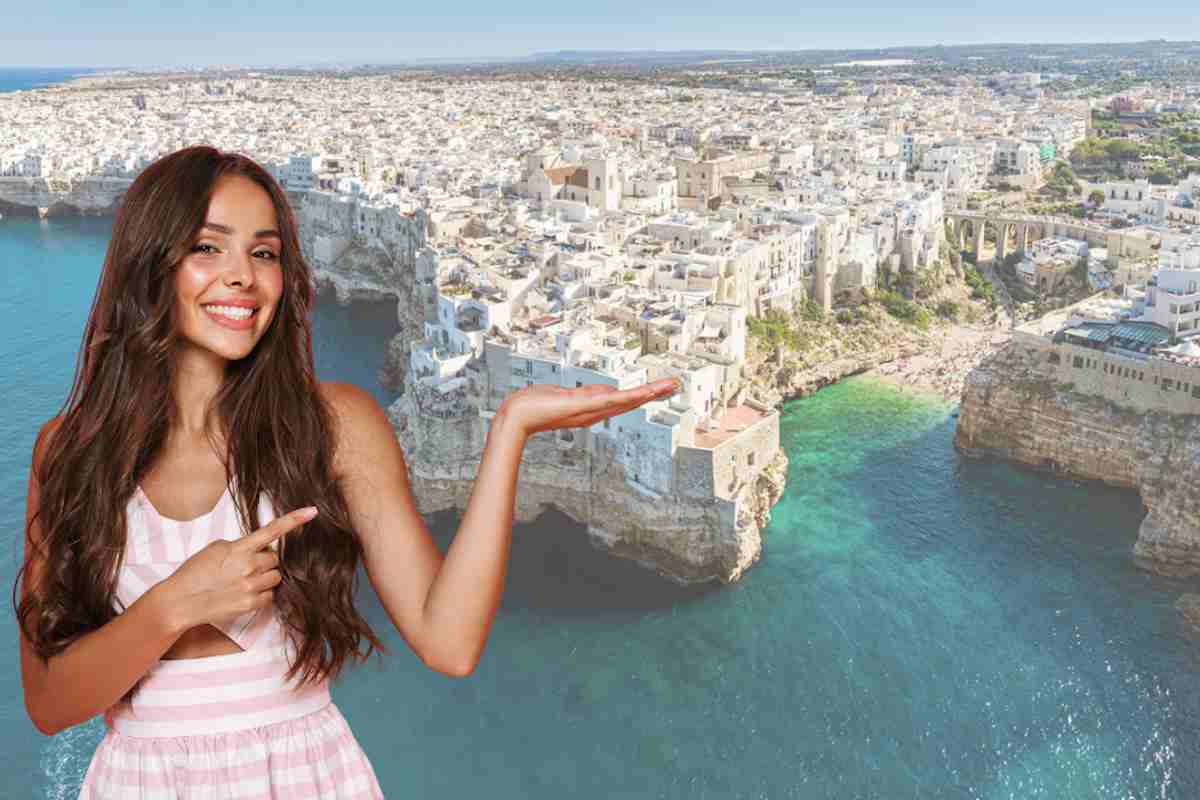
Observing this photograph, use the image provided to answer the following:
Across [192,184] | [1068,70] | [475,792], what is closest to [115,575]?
[192,184]

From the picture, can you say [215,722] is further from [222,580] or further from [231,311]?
[231,311]

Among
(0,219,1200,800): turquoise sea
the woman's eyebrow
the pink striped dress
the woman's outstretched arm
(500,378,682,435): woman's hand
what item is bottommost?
(0,219,1200,800): turquoise sea

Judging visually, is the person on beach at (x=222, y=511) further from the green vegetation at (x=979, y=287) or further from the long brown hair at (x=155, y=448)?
the green vegetation at (x=979, y=287)

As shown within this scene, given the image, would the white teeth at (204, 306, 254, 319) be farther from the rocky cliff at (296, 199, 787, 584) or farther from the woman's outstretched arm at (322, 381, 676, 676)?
the rocky cliff at (296, 199, 787, 584)

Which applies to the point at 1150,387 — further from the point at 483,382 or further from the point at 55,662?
the point at 55,662

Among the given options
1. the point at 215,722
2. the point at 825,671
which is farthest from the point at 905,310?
the point at 215,722

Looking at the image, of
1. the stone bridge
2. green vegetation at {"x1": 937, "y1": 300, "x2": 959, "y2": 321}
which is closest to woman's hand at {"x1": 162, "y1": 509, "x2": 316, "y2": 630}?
green vegetation at {"x1": 937, "y1": 300, "x2": 959, "y2": 321}
